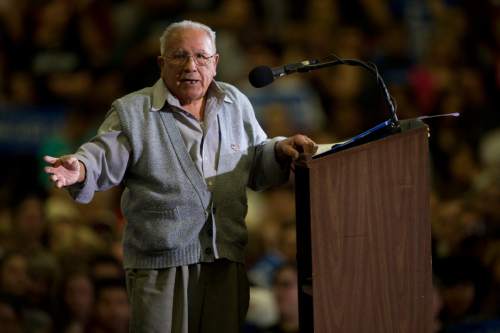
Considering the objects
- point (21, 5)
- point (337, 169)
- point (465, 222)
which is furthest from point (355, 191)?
point (21, 5)

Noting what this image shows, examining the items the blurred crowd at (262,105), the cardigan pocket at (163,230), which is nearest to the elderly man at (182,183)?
the cardigan pocket at (163,230)

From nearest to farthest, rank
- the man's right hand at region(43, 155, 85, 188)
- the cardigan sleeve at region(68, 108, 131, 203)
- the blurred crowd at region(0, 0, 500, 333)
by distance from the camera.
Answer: the man's right hand at region(43, 155, 85, 188) < the cardigan sleeve at region(68, 108, 131, 203) < the blurred crowd at region(0, 0, 500, 333)

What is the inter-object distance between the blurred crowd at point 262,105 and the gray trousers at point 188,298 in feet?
4.98

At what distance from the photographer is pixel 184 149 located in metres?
2.96

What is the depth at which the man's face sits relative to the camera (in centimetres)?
294

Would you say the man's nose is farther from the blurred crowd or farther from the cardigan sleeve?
the blurred crowd

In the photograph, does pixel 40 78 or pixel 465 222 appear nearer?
pixel 465 222

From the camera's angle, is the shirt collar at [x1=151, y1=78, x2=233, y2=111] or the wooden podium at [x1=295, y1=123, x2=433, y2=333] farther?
the shirt collar at [x1=151, y1=78, x2=233, y2=111]

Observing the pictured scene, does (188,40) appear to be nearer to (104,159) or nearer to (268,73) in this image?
(268,73)

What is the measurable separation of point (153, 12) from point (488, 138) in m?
1.92

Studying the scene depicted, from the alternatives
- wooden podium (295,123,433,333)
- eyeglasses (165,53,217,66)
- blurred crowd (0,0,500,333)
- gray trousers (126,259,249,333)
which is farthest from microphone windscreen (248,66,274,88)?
blurred crowd (0,0,500,333)

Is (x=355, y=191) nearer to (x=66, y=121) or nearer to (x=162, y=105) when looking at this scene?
(x=162, y=105)

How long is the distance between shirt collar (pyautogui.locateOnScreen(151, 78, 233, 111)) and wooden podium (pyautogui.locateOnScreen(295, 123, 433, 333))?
34 centimetres

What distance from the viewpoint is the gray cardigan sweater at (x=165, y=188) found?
2.92m
